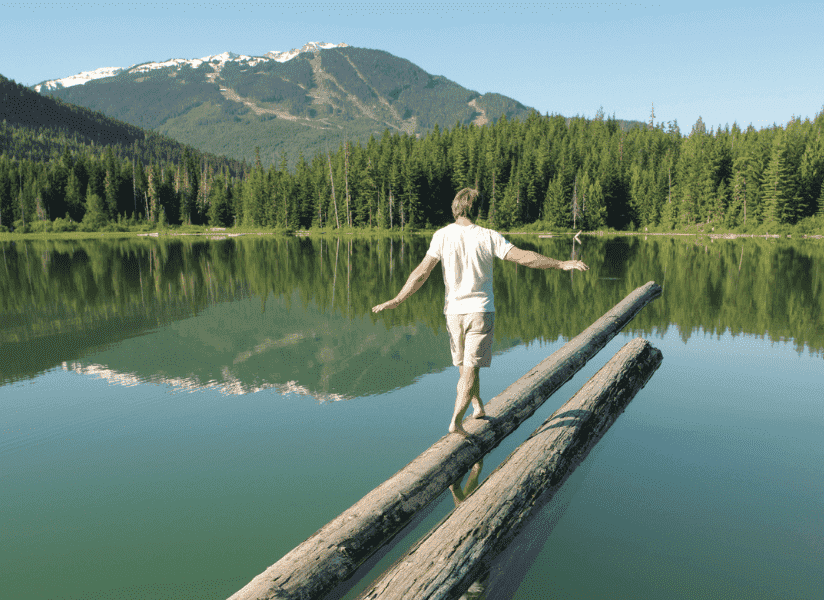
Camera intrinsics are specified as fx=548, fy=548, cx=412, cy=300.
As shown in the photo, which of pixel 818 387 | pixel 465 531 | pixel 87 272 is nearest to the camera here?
pixel 465 531

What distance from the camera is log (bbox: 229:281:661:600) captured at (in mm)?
3523

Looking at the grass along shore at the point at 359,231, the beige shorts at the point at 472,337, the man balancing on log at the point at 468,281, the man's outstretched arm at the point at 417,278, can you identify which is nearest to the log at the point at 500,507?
the man balancing on log at the point at 468,281

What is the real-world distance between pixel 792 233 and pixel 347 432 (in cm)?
8537

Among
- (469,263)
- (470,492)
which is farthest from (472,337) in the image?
(470,492)

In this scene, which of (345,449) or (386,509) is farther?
(345,449)

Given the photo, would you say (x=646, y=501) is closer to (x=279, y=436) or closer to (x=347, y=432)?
(x=347, y=432)

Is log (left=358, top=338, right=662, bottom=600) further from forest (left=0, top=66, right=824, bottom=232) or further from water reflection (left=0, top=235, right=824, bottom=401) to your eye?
forest (left=0, top=66, right=824, bottom=232)

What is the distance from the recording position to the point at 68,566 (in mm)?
4715

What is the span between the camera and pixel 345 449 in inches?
272

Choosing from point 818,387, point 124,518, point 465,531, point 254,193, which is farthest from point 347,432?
point 254,193

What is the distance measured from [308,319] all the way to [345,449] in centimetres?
912

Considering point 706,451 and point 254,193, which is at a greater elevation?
point 254,193

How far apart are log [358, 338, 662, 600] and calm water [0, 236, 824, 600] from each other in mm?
278

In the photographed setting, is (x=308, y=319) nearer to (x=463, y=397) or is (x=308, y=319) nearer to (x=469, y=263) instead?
(x=463, y=397)
